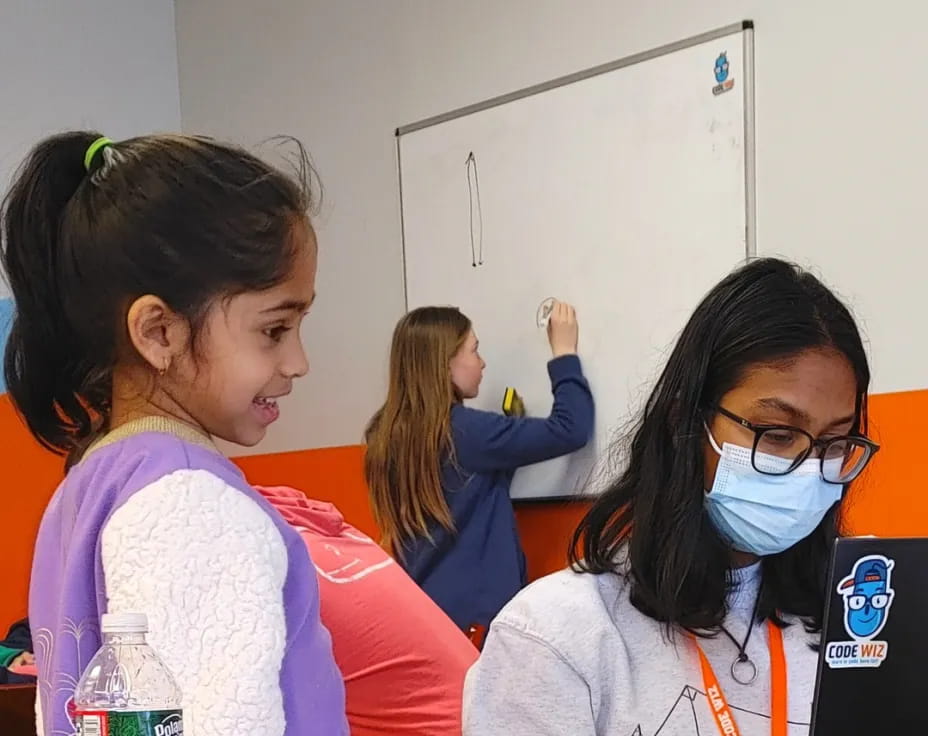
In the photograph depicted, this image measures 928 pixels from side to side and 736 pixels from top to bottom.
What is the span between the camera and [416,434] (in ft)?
9.48

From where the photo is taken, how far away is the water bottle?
73 centimetres

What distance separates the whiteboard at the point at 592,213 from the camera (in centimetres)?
259

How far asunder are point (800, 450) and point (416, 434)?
1.72m

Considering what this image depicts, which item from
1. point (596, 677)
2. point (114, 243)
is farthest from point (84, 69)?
point (596, 677)

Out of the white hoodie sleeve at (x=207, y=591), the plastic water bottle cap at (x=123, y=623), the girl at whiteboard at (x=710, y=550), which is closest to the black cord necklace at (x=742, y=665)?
the girl at whiteboard at (x=710, y=550)

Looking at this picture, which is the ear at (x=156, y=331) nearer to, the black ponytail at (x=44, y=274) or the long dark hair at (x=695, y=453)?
the black ponytail at (x=44, y=274)

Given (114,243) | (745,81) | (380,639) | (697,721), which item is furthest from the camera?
(745,81)

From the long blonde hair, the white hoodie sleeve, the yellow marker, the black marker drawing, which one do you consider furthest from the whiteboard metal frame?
the white hoodie sleeve

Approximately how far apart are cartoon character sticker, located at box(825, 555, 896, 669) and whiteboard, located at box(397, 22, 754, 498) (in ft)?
5.90

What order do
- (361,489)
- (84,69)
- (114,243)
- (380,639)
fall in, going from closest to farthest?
(114,243) < (380,639) < (361,489) < (84,69)

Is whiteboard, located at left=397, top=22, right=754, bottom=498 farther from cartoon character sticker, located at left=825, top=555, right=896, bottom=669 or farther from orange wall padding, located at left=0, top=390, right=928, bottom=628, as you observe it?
cartoon character sticker, located at left=825, top=555, right=896, bottom=669

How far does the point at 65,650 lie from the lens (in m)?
0.93

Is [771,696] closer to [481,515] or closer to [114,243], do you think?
[114,243]

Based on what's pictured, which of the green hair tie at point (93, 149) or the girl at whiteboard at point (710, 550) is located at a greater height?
the green hair tie at point (93, 149)
